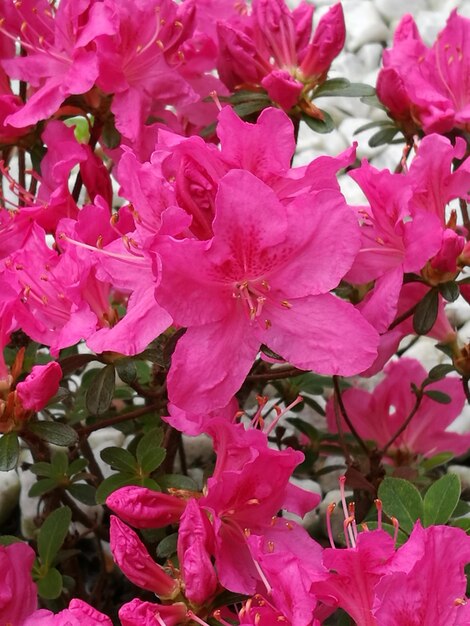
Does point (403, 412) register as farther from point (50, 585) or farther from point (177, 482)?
point (50, 585)

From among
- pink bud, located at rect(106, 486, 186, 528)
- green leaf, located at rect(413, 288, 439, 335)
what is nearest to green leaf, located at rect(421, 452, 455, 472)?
green leaf, located at rect(413, 288, 439, 335)

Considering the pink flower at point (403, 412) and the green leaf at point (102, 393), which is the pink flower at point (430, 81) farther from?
the green leaf at point (102, 393)

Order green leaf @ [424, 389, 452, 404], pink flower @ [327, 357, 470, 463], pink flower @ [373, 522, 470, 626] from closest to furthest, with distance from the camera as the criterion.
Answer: pink flower @ [373, 522, 470, 626]
green leaf @ [424, 389, 452, 404]
pink flower @ [327, 357, 470, 463]

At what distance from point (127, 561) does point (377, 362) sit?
1.56ft

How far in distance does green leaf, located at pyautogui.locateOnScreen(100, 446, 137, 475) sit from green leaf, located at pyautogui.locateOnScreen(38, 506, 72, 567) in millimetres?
109

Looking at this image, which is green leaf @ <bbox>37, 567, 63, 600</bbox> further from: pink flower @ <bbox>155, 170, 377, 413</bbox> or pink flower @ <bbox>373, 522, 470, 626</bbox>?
pink flower @ <bbox>373, 522, 470, 626</bbox>

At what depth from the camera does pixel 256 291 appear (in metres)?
1.15

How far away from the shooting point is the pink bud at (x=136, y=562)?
3.66 ft

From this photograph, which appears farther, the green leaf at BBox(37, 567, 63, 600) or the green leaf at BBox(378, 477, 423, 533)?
the green leaf at BBox(37, 567, 63, 600)

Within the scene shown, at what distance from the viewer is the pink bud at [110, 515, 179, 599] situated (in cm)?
112

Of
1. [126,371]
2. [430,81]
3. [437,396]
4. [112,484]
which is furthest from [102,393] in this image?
[430,81]

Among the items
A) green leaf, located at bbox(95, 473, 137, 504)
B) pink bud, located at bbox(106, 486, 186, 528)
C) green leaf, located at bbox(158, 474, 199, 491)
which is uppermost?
pink bud, located at bbox(106, 486, 186, 528)

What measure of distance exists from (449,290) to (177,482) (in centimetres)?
45

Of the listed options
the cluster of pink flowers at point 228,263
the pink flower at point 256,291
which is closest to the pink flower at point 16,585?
the cluster of pink flowers at point 228,263
